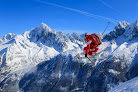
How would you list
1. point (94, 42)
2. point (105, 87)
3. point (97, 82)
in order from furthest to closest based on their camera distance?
point (97, 82) → point (105, 87) → point (94, 42)

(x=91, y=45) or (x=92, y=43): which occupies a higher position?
(x=92, y=43)

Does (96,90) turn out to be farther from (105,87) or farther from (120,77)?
(120,77)

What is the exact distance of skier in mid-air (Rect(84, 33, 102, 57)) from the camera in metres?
21.2

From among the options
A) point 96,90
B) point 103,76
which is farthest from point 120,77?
point 96,90

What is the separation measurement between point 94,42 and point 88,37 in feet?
5.27

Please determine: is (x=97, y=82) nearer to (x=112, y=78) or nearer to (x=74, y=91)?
(x=112, y=78)

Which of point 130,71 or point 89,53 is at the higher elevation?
point 89,53

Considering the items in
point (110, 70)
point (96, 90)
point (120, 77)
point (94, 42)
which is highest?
point (94, 42)

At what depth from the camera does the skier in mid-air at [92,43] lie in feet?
69.5

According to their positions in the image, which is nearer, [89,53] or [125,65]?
[89,53]

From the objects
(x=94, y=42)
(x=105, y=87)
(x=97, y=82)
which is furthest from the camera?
(x=97, y=82)

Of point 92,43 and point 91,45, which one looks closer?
point 92,43

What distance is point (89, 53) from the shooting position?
2230 cm

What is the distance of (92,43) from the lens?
71.8ft
